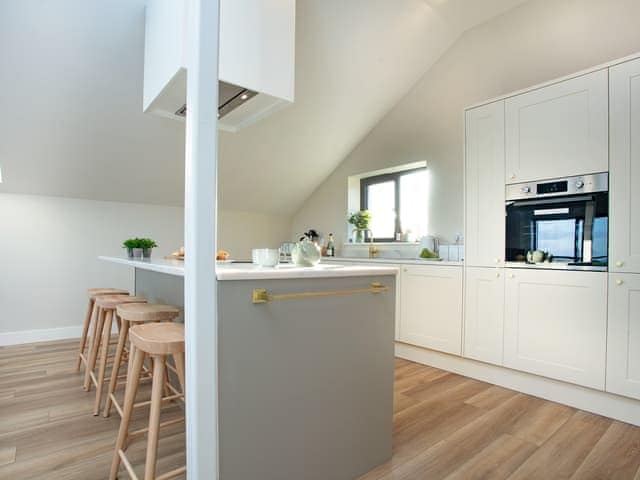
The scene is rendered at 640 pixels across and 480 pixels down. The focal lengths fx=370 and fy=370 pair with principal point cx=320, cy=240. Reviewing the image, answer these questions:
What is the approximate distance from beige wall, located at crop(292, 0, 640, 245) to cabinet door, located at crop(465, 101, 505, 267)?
0.59 meters

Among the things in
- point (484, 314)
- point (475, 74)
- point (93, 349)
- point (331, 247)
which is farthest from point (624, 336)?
point (93, 349)

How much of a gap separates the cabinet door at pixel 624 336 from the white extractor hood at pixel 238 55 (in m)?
2.29

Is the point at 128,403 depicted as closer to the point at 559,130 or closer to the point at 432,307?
the point at 432,307

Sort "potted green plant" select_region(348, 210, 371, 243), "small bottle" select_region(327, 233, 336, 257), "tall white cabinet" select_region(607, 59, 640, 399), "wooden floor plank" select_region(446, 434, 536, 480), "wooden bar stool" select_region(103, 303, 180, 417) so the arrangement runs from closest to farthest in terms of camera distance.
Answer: "wooden floor plank" select_region(446, 434, 536, 480) < "wooden bar stool" select_region(103, 303, 180, 417) < "tall white cabinet" select_region(607, 59, 640, 399) < "potted green plant" select_region(348, 210, 371, 243) < "small bottle" select_region(327, 233, 336, 257)

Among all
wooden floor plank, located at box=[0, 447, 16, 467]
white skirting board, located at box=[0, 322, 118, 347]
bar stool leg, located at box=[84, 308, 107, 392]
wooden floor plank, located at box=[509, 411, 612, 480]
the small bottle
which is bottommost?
wooden floor plank, located at box=[509, 411, 612, 480]

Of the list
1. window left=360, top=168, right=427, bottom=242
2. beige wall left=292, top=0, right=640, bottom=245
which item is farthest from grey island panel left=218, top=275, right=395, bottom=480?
window left=360, top=168, right=427, bottom=242

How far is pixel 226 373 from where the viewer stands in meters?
1.27

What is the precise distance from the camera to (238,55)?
6.91ft

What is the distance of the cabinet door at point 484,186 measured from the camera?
2.77 meters

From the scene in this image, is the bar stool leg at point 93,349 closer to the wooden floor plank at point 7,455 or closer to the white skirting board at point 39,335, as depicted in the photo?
the wooden floor plank at point 7,455

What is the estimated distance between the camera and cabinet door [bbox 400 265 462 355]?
2982 millimetres

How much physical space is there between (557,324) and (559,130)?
4.24 feet

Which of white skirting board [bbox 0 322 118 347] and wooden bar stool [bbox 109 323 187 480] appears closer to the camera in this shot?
wooden bar stool [bbox 109 323 187 480]

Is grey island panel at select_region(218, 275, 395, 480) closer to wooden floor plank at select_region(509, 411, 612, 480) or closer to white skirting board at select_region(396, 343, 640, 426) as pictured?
wooden floor plank at select_region(509, 411, 612, 480)
